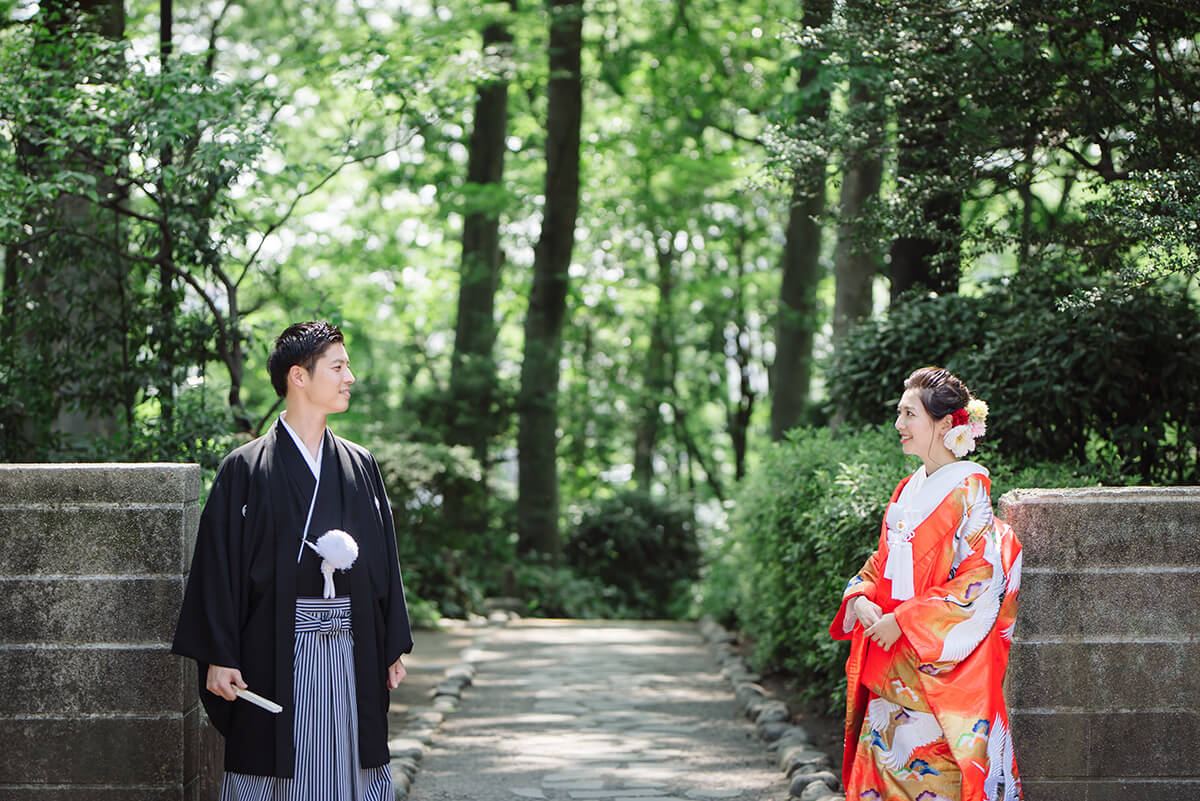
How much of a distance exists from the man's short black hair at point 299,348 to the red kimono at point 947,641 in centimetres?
186

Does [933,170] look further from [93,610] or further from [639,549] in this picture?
[639,549]

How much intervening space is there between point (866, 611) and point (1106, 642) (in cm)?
102

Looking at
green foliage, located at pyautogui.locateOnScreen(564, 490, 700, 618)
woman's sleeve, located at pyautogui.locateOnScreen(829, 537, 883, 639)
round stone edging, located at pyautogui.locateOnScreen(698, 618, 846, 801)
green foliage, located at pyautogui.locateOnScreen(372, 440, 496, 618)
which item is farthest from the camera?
green foliage, located at pyautogui.locateOnScreen(564, 490, 700, 618)

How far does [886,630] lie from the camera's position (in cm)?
360

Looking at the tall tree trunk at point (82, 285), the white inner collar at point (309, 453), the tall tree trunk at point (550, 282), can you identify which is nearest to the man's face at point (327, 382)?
the white inner collar at point (309, 453)

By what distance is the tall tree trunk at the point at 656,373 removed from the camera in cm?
→ 2080

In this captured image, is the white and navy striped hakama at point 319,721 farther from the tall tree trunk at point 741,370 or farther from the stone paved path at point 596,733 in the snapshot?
the tall tree trunk at point 741,370

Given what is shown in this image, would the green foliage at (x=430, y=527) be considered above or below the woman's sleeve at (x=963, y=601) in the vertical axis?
below

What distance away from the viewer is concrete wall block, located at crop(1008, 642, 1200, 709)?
4.06 m

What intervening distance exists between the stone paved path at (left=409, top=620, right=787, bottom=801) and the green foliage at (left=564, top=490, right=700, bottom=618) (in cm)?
673

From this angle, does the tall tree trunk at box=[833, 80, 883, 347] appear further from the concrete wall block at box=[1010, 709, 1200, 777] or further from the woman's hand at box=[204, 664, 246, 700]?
the woman's hand at box=[204, 664, 246, 700]

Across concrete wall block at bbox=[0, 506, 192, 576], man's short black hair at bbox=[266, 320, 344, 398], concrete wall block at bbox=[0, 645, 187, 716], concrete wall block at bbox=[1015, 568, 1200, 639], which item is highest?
man's short black hair at bbox=[266, 320, 344, 398]

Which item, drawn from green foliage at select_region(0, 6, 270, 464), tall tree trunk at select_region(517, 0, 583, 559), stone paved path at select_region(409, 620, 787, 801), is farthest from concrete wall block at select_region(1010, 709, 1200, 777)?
tall tree trunk at select_region(517, 0, 583, 559)

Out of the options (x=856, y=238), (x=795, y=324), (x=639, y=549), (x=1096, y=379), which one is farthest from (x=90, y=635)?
(x=639, y=549)
